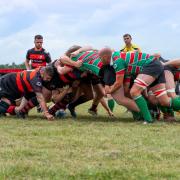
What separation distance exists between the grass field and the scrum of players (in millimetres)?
746

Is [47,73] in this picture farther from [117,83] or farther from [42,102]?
[117,83]

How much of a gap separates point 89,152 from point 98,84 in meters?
3.72

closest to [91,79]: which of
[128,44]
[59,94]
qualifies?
[59,94]

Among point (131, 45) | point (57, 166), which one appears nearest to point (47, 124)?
point (57, 166)

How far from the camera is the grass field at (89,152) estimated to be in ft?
10.6

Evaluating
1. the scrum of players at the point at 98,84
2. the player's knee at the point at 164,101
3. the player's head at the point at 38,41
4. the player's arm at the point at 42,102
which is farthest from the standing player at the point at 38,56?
the player's knee at the point at 164,101

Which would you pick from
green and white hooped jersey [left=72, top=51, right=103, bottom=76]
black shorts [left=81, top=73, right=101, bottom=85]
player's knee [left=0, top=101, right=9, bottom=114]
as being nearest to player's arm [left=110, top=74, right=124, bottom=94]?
green and white hooped jersey [left=72, top=51, right=103, bottom=76]

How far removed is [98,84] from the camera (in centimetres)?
764

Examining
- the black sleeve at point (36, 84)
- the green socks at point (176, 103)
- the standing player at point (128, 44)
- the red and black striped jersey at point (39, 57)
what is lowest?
the green socks at point (176, 103)

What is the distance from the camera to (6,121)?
657cm

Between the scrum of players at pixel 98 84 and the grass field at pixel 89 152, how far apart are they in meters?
0.75

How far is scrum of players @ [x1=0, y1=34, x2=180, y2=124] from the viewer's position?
20.7 feet

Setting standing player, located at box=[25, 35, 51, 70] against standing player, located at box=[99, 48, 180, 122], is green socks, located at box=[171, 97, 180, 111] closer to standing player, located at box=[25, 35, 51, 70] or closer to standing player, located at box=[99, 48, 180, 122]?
standing player, located at box=[99, 48, 180, 122]

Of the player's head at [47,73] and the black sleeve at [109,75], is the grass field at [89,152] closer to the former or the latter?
the black sleeve at [109,75]
